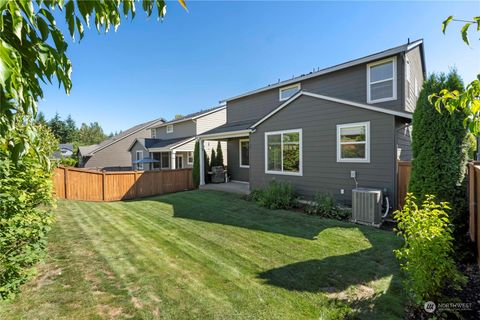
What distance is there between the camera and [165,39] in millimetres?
12172

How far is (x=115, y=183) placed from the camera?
12234 mm

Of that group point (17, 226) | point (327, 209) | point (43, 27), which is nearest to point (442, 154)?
point (327, 209)

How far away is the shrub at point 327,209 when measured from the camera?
288 inches

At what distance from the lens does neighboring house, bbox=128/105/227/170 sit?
18.9 meters

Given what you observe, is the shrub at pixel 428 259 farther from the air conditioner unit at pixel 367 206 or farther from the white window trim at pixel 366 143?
the white window trim at pixel 366 143

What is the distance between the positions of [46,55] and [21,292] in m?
3.68

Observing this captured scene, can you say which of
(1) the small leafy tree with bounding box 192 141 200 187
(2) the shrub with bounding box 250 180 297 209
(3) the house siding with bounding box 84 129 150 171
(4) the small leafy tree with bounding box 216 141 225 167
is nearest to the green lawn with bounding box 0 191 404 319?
(2) the shrub with bounding box 250 180 297 209

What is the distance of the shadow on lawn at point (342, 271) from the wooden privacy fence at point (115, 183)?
7498 millimetres

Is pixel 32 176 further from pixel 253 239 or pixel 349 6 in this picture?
pixel 349 6

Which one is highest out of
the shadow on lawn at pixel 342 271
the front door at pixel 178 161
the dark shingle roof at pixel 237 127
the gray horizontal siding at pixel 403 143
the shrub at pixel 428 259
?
the dark shingle roof at pixel 237 127

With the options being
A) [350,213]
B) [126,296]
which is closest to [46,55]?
→ [126,296]

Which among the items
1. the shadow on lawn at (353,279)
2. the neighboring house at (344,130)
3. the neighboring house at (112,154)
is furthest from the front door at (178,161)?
the shadow on lawn at (353,279)

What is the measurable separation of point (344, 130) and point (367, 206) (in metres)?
2.71

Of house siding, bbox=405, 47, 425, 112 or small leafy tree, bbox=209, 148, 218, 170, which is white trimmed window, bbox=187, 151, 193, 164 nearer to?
small leafy tree, bbox=209, 148, 218, 170
